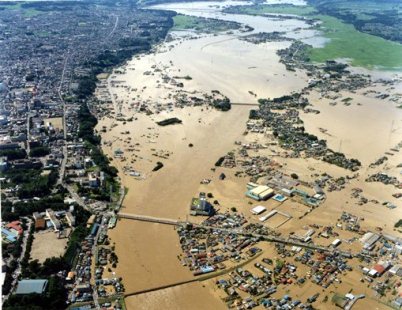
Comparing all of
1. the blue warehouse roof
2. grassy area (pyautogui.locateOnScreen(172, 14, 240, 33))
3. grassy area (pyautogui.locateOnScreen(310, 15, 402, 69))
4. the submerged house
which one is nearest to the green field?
grassy area (pyautogui.locateOnScreen(310, 15, 402, 69))

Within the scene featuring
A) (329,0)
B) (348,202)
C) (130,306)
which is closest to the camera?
(130,306)

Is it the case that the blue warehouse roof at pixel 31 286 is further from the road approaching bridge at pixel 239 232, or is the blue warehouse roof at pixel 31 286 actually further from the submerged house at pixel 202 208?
the submerged house at pixel 202 208

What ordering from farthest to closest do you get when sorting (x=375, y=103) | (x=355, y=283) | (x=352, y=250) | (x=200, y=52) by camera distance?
(x=200, y=52) < (x=375, y=103) < (x=352, y=250) < (x=355, y=283)

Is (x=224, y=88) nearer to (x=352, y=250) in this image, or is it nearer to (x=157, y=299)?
(x=352, y=250)

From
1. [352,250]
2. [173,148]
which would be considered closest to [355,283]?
[352,250]

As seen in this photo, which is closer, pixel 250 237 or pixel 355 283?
pixel 355 283

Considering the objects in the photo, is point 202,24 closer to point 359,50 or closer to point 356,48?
point 356,48
